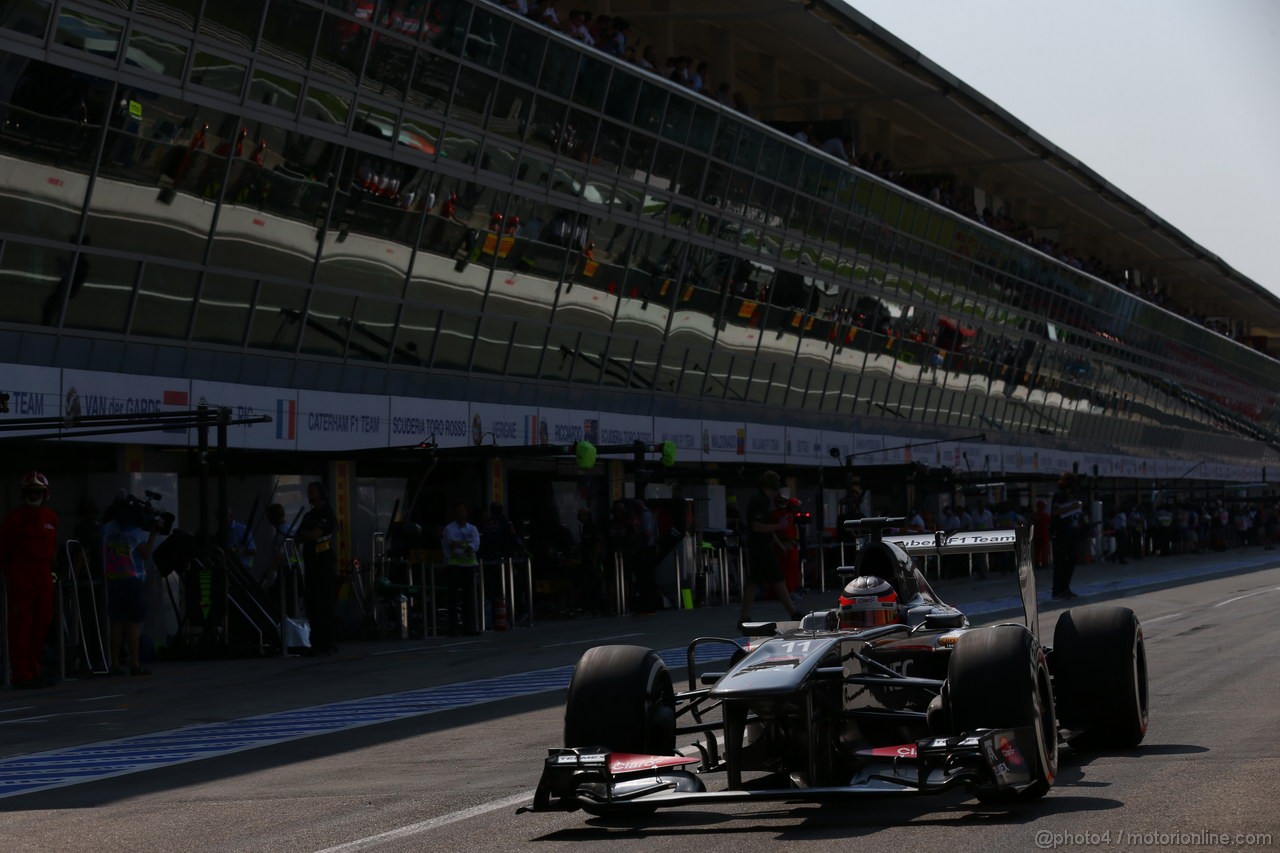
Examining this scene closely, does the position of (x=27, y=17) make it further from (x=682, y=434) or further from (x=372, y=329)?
(x=682, y=434)

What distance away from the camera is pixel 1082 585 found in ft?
110

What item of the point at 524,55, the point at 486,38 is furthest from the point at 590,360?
the point at 486,38

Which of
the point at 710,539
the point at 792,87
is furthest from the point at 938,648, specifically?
the point at 792,87

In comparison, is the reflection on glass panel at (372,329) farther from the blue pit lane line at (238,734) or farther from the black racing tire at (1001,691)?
the black racing tire at (1001,691)

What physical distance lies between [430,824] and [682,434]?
27408 millimetres

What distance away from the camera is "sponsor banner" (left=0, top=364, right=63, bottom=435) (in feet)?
67.3

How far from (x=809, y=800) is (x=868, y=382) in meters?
39.7

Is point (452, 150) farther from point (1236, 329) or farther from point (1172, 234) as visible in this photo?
point (1236, 329)

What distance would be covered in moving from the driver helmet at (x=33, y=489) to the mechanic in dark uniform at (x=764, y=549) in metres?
8.02

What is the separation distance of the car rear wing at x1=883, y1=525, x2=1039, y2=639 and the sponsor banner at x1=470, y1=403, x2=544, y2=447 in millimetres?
18153

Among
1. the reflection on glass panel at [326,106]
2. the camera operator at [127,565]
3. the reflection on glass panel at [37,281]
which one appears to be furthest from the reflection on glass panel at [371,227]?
the camera operator at [127,565]

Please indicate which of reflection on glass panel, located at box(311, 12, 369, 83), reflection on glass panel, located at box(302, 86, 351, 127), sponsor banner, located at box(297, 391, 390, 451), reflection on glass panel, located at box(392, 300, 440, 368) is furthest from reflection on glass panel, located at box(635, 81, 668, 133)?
sponsor banner, located at box(297, 391, 390, 451)

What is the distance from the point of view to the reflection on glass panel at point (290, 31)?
24.2 meters

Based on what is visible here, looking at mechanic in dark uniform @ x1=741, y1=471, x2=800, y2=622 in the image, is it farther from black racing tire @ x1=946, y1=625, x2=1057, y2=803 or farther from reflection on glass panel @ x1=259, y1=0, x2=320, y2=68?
black racing tire @ x1=946, y1=625, x2=1057, y2=803
